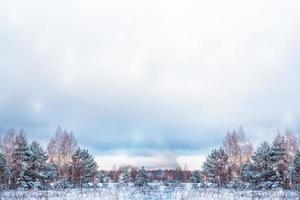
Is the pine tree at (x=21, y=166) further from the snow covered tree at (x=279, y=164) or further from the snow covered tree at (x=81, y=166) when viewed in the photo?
the snow covered tree at (x=279, y=164)

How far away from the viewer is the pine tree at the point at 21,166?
52.3 meters

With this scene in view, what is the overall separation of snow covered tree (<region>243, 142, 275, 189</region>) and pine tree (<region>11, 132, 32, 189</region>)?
79.9 feet

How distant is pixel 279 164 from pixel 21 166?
90.4ft

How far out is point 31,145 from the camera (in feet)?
188

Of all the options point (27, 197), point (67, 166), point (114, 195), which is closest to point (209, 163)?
point (67, 166)

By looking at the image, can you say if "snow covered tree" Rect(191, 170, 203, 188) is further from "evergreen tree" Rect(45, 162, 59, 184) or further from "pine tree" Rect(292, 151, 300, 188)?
"pine tree" Rect(292, 151, 300, 188)

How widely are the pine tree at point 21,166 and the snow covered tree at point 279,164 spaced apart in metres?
26.4

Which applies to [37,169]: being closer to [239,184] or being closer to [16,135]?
[16,135]

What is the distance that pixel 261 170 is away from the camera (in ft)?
171

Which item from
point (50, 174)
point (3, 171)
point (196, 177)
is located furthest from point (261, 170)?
point (3, 171)

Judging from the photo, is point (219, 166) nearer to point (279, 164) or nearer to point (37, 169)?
A: point (279, 164)

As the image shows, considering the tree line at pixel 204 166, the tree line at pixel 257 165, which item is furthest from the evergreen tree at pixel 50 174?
the tree line at pixel 257 165

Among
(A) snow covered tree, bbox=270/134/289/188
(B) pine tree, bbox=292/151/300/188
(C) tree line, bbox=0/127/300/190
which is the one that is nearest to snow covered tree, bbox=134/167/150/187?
(C) tree line, bbox=0/127/300/190

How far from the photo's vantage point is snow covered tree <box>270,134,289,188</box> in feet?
165
